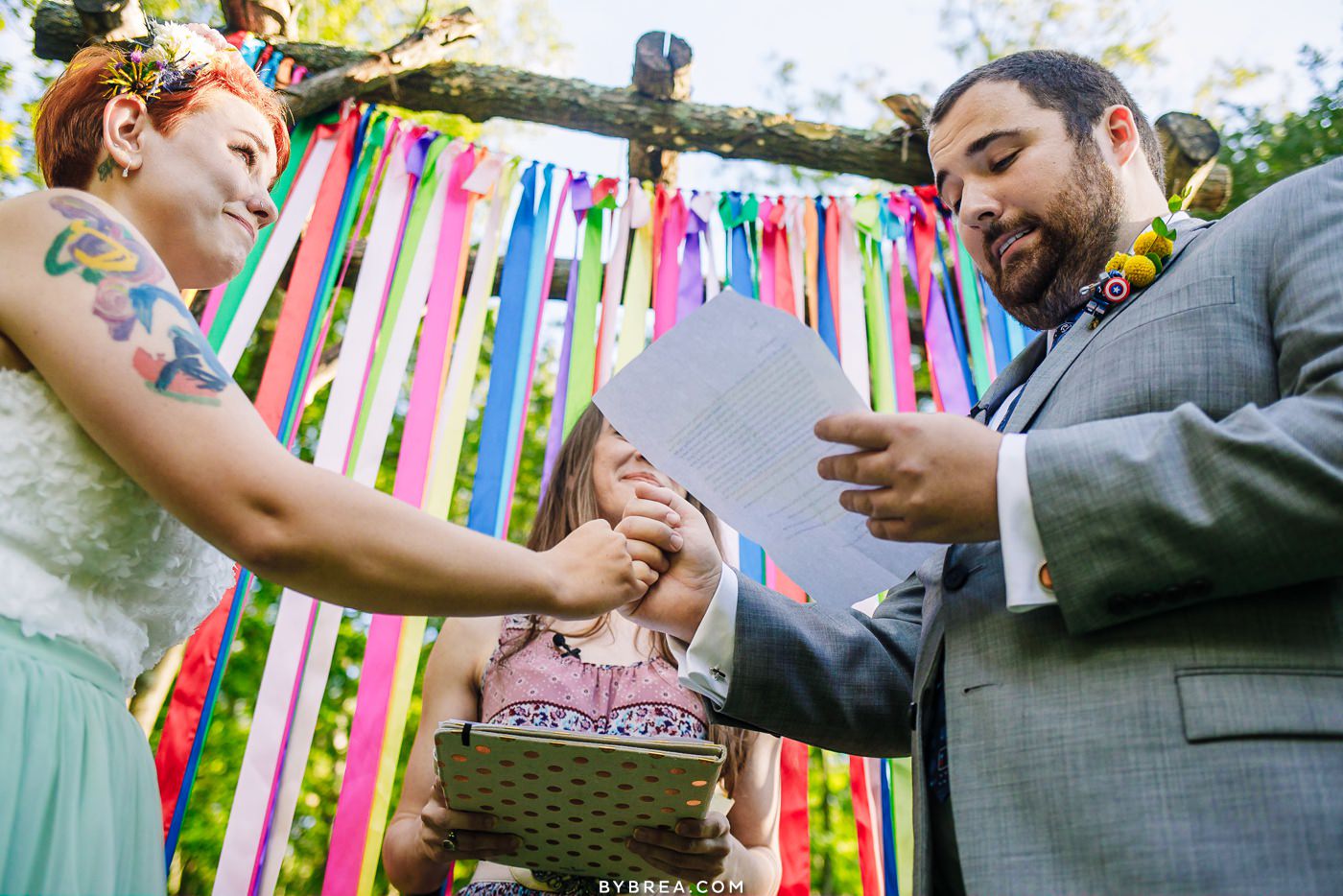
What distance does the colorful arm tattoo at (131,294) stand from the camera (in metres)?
1.30

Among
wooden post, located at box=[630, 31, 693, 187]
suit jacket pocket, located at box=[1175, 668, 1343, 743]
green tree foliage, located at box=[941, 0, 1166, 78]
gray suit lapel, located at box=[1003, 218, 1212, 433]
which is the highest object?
green tree foliage, located at box=[941, 0, 1166, 78]

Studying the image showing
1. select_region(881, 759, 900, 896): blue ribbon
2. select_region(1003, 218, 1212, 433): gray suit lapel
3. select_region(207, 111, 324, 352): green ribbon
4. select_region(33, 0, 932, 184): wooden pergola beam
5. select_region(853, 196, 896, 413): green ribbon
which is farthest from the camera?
select_region(33, 0, 932, 184): wooden pergola beam

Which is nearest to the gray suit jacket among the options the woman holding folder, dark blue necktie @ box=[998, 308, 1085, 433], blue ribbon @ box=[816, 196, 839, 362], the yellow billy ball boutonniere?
the yellow billy ball boutonniere

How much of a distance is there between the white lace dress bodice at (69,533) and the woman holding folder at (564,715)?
0.86m

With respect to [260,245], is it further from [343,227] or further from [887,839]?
[887,839]

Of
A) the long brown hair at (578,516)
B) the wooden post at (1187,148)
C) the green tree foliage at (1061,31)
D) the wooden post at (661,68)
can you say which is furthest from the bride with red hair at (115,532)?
the green tree foliage at (1061,31)

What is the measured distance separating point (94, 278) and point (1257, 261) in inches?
63.1

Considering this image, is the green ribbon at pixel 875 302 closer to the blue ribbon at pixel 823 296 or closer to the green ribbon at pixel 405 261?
the blue ribbon at pixel 823 296

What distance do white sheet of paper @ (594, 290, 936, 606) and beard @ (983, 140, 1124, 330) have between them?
67 cm

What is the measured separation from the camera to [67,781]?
1249 mm

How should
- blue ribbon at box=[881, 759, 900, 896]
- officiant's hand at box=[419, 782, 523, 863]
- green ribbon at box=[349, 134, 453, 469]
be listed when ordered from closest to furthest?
officiant's hand at box=[419, 782, 523, 863] < blue ribbon at box=[881, 759, 900, 896] < green ribbon at box=[349, 134, 453, 469]

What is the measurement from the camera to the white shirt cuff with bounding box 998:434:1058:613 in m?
1.32

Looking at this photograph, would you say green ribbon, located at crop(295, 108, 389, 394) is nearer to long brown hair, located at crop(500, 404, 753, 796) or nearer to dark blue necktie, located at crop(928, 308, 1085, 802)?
long brown hair, located at crop(500, 404, 753, 796)

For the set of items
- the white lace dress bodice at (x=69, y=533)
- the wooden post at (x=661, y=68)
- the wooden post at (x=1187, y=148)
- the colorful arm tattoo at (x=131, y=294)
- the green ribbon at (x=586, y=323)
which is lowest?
the white lace dress bodice at (x=69, y=533)
